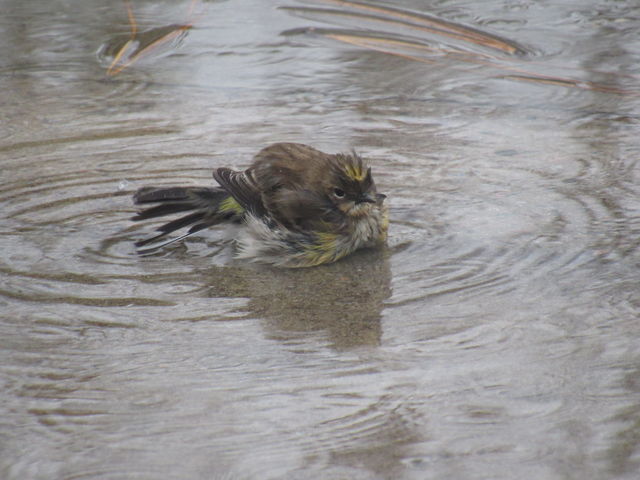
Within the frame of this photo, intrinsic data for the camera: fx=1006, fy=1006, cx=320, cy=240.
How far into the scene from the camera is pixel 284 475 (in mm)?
3195

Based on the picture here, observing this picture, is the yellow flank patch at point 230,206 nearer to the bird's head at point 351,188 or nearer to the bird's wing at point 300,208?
the bird's wing at point 300,208

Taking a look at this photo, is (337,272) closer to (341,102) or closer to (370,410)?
(370,410)

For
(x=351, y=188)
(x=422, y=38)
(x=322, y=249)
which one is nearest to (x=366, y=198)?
(x=351, y=188)

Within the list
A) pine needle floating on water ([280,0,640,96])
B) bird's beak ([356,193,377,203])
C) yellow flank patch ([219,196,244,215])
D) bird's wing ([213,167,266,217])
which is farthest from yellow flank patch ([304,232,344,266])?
pine needle floating on water ([280,0,640,96])

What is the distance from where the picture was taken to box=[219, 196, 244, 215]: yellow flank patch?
18.6ft

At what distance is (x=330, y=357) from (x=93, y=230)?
6.99 feet

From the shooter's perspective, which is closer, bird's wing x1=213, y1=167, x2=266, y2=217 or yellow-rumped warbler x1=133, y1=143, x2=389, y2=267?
yellow-rumped warbler x1=133, y1=143, x2=389, y2=267

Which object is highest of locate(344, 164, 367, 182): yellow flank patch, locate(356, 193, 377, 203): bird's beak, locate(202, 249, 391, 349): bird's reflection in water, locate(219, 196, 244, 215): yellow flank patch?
locate(344, 164, 367, 182): yellow flank patch

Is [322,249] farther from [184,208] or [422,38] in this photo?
[422,38]

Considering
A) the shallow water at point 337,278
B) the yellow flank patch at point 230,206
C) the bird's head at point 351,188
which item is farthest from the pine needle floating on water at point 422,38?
the yellow flank patch at point 230,206

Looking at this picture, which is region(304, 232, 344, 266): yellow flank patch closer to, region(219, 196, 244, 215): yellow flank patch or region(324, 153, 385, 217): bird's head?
region(324, 153, 385, 217): bird's head

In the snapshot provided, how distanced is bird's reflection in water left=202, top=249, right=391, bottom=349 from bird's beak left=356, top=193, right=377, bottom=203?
0.28 metres

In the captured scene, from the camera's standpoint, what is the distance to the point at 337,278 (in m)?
5.18

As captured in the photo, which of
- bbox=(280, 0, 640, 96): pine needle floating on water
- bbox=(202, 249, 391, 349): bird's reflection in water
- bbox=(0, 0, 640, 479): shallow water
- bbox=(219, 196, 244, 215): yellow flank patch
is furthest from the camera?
bbox=(280, 0, 640, 96): pine needle floating on water
